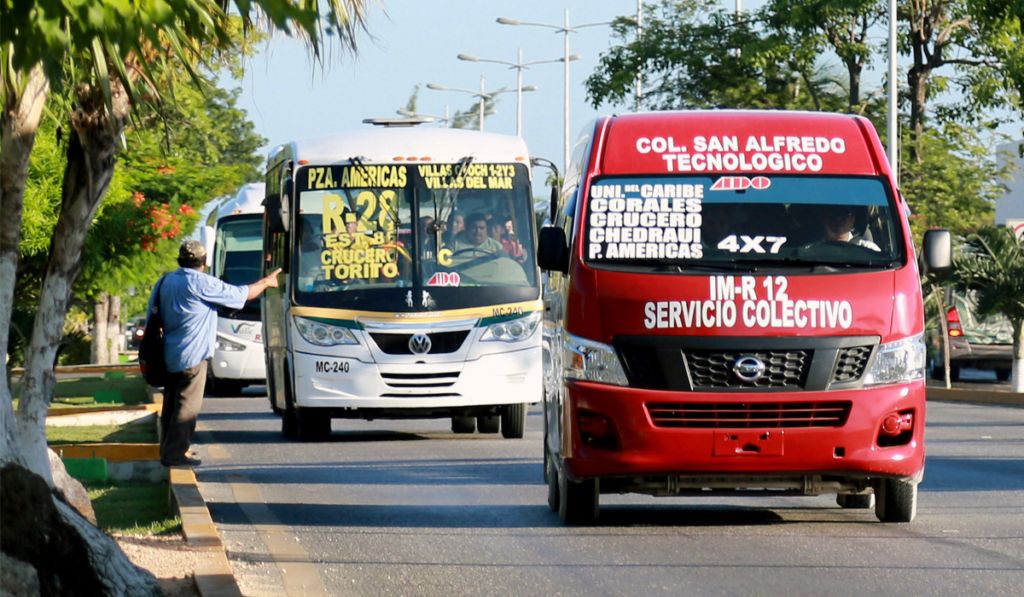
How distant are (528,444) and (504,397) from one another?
49cm

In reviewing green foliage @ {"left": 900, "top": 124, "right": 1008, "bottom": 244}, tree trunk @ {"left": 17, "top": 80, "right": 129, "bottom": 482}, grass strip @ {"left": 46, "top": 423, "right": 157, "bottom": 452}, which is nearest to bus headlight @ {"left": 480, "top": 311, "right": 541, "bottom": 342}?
grass strip @ {"left": 46, "top": 423, "right": 157, "bottom": 452}

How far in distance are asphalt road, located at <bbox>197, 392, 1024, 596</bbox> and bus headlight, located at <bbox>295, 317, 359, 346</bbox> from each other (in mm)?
1527

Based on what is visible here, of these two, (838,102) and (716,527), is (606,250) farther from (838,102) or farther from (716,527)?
(838,102)

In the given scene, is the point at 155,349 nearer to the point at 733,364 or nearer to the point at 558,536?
the point at 558,536

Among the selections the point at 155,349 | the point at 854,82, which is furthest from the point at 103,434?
the point at 854,82

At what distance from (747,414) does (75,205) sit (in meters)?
3.81

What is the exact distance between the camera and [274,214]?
18328mm

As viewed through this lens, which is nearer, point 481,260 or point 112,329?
point 481,260

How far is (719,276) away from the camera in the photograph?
1018 cm

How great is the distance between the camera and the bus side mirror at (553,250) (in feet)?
34.6

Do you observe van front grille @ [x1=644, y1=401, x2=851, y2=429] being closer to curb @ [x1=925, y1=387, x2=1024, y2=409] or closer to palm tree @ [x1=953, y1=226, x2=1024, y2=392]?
curb @ [x1=925, y1=387, x2=1024, y2=409]

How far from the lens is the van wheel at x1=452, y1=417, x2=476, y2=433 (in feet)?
65.2

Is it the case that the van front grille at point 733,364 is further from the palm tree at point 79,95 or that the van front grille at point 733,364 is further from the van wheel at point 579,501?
the palm tree at point 79,95

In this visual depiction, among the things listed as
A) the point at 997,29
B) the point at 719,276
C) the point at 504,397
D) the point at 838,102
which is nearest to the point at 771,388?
the point at 719,276
